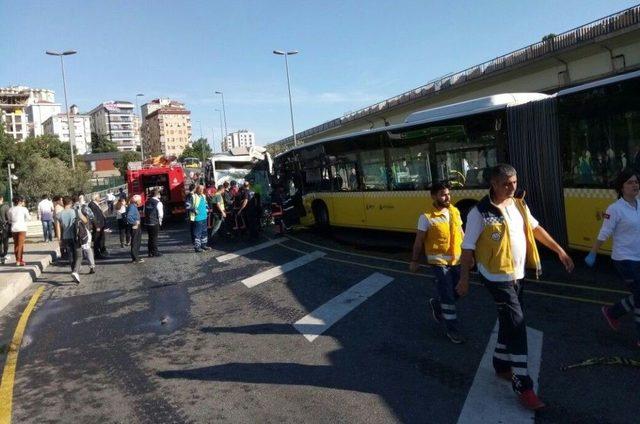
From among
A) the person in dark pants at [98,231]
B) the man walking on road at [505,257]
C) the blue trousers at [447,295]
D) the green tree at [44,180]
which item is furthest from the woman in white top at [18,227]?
the green tree at [44,180]

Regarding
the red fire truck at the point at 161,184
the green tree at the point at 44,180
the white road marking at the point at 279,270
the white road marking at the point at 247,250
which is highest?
the green tree at the point at 44,180

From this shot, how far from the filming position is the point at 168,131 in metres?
171

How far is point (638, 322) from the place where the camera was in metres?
5.28

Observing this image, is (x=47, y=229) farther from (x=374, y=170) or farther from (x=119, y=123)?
(x=119, y=123)

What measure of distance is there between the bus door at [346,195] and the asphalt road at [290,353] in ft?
13.8

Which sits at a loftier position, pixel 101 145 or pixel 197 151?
pixel 101 145

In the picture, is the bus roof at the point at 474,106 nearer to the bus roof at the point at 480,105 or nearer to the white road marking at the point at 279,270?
the bus roof at the point at 480,105

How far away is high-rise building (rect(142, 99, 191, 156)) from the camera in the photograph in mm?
169625

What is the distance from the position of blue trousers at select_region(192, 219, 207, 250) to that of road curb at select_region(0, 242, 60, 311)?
385 centimetres

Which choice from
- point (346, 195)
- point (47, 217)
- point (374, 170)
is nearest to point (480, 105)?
point (374, 170)

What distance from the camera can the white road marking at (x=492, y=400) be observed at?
414 centimetres

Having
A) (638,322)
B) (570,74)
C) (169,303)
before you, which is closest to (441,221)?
(638,322)

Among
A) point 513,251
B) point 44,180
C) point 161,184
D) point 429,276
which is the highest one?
point 44,180

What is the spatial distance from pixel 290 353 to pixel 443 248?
2065mm
